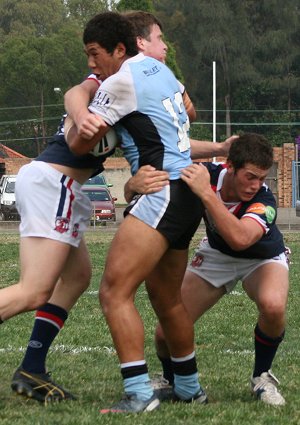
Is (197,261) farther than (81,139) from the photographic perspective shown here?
Yes

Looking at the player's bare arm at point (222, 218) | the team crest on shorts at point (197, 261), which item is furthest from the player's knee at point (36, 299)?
the team crest on shorts at point (197, 261)

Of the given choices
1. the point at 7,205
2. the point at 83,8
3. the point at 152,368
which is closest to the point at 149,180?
the point at 152,368

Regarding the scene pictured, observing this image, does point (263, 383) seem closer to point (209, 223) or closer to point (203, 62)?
point (209, 223)

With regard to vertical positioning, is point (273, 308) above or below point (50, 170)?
below

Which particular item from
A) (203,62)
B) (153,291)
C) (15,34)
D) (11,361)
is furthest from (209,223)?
(15,34)

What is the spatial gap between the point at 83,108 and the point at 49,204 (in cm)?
58

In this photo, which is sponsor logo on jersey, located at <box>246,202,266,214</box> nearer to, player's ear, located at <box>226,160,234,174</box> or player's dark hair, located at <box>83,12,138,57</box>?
player's ear, located at <box>226,160,234,174</box>

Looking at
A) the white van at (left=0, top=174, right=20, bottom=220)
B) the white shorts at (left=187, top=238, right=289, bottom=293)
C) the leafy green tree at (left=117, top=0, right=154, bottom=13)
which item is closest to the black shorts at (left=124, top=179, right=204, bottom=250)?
the white shorts at (left=187, top=238, right=289, bottom=293)

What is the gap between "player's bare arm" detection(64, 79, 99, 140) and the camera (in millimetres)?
5055

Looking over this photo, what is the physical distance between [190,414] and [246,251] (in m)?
1.09

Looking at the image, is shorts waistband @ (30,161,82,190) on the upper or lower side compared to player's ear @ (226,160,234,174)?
upper

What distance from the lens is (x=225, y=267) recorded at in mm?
6008

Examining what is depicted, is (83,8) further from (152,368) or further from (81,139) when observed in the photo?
(81,139)

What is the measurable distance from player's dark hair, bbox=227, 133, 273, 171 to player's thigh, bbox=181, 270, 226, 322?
754 mm
